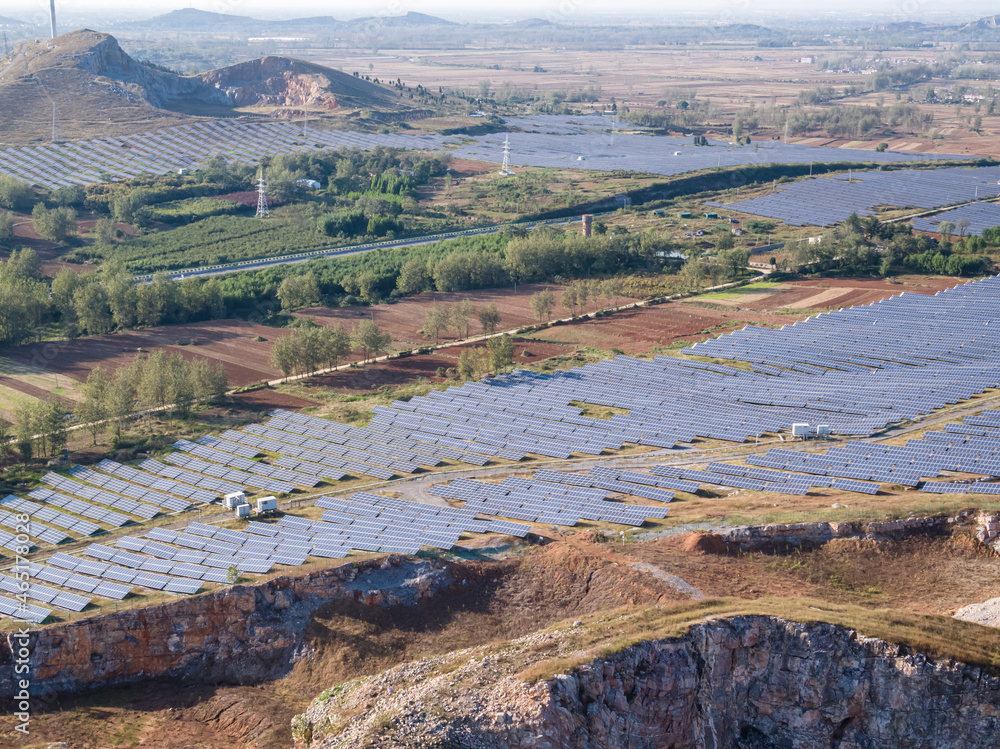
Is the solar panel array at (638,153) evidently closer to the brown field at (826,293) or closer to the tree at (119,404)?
the brown field at (826,293)

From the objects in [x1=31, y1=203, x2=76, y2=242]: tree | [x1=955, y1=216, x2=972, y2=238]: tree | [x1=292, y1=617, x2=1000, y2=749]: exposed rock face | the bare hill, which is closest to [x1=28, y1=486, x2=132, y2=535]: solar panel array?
[x1=292, y1=617, x2=1000, y2=749]: exposed rock face

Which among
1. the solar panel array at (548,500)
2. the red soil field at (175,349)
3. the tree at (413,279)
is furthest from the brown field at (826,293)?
the red soil field at (175,349)

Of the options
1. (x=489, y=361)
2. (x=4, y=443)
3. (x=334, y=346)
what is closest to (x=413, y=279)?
(x=334, y=346)

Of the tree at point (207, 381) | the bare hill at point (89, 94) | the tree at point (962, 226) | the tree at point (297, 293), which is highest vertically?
the bare hill at point (89, 94)

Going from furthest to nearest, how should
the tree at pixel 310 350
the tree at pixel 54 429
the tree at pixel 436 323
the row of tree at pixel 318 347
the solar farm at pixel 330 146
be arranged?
the solar farm at pixel 330 146
the tree at pixel 436 323
the tree at pixel 310 350
the row of tree at pixel 318 347
the tree at pixel 54 429

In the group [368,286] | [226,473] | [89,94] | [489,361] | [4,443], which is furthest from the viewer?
[89,94]

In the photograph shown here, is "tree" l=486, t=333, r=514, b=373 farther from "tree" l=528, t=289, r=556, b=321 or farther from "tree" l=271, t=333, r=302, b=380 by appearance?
"tree" l=271, t=333, r=302, b=380

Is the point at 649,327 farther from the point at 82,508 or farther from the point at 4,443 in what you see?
the point at 4,443
